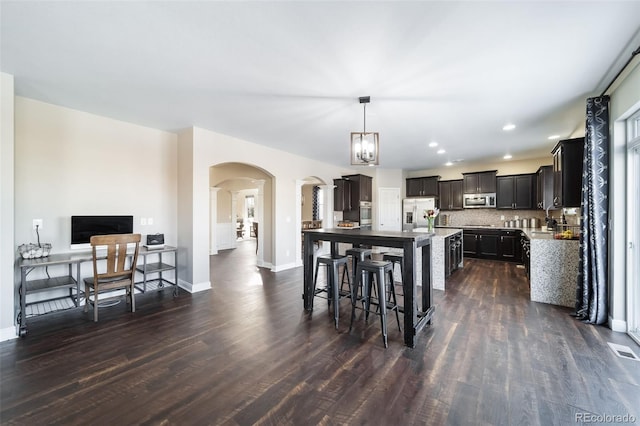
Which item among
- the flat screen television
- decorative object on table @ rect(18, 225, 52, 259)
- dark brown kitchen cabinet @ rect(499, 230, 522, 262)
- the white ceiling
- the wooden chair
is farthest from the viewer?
dark brown kitchen cabinet @ rect(499, 230, 522, 262)

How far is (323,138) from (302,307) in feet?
9.99

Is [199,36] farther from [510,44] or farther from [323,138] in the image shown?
[323,138]

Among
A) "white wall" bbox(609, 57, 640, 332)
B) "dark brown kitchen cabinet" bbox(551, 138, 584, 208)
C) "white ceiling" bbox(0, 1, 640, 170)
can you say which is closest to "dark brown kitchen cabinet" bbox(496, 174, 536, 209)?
"white ceiling" bbox(0, 1, 640, 170)

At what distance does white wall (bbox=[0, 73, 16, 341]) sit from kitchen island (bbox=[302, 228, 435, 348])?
10.4ft

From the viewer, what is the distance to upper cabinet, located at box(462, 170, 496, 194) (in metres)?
7.33

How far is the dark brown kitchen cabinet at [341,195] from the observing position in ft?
25.0

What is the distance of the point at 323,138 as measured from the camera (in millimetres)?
4996

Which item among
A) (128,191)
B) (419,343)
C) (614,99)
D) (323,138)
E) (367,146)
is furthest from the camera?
(323,138)

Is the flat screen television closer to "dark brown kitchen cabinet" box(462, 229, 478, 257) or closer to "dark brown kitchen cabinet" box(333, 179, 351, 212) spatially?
"dark brown kitchen cabinet" box(333, 179, 351, 212)

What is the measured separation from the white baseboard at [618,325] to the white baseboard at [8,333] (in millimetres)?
6469

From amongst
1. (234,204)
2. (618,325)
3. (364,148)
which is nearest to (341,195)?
(234,204)

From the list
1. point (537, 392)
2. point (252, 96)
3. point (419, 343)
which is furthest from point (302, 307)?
point (252, 96)

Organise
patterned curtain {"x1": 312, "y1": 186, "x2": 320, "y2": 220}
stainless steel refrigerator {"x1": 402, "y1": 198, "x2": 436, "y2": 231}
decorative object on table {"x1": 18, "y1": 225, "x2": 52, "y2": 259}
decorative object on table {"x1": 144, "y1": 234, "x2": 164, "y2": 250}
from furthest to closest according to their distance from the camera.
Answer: patterned curtain {"x1": 312, "y1": 186, "x2": 320, "y2": 220}, stainless steel refrigerator {"x1": 402, "y1": 198, "x2": 436, "y2": 231}, decorative object on table {"x1": 144, "y1": 234, "x2": 164, "y2": 250}, decorative object on table {"x1": 18, "y1": 225, "x2": 52, "y2": 259}

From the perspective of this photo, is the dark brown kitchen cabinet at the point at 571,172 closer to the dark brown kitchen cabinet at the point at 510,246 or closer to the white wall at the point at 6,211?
the dark brown kitchen cabinet at the point at 510,246
